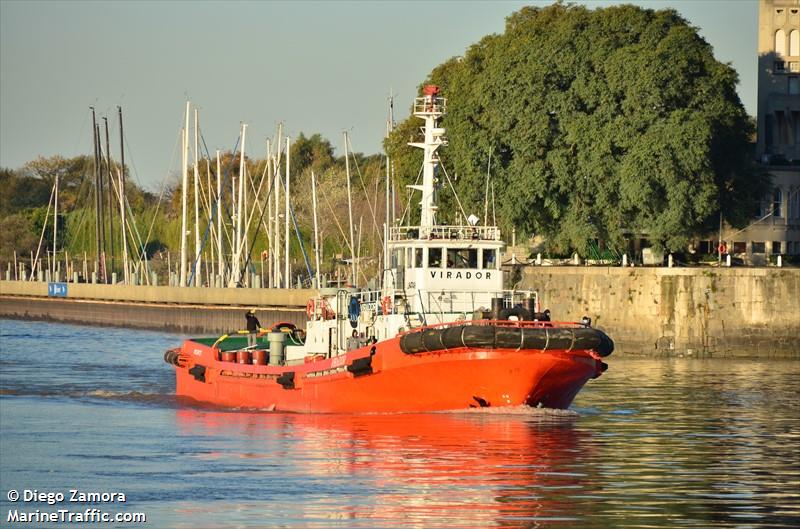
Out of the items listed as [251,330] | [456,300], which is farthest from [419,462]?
[251,330]

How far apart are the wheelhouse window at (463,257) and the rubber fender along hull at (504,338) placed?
457 cm

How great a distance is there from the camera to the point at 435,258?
4588 centimetres

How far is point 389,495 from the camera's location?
104ft

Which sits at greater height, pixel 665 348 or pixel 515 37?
pixel 515 37

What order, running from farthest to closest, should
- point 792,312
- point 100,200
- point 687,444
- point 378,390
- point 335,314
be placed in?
point 100,200, point 792,312, point 335,314, point 378,390, point 687,444

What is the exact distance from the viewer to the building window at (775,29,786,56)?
285 ft

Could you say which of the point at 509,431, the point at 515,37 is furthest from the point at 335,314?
the point at 515,37

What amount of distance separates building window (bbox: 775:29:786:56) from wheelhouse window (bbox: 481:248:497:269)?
45293 millimetres

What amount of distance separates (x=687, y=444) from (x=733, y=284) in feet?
119

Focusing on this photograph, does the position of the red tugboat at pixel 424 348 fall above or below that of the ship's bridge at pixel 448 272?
below

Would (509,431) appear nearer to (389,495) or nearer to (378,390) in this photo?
(378,390)

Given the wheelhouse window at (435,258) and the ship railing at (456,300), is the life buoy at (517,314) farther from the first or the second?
the wheelhouse window at (435,258)

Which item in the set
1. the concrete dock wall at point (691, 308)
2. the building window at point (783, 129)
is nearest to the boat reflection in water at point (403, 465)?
the concrete dock wall at point (691, 308)

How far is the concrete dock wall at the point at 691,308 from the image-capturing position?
7394cm
